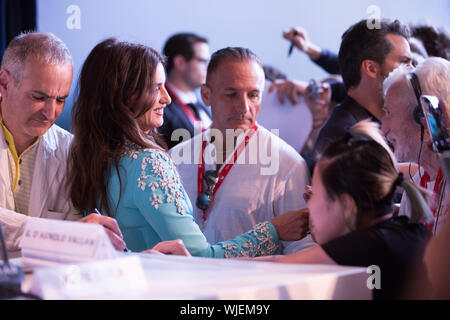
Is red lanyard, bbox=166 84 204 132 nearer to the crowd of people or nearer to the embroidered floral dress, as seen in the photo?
the crowd of people

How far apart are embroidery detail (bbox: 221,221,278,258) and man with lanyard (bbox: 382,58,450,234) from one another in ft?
1.37

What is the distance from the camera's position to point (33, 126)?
190cm

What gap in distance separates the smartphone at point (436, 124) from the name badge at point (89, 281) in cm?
80

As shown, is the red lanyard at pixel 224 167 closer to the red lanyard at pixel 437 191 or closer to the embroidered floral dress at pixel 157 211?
the embroidered floral dress at pixel 157 211

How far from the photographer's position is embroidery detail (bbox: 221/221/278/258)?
1.72 meters

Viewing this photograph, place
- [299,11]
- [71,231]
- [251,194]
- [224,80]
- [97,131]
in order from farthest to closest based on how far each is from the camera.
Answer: [299,11], [224,80], [251,194], [97,131], [71,231]

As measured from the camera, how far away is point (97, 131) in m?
1.76

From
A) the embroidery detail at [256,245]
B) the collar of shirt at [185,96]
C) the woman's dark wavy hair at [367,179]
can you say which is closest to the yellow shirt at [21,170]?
the embroidery detail at [256,245]

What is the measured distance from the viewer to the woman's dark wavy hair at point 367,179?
1.22m

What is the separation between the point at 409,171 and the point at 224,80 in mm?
874

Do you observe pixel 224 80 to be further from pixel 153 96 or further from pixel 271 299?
pixel 271 299

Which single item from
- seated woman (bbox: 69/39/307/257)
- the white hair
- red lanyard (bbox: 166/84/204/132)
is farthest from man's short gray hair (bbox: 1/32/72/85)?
red lanyard (bbox: 166/84/204/132)

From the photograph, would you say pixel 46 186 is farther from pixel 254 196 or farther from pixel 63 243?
pixel 63 243

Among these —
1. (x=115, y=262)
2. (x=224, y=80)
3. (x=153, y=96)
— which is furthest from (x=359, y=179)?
(x=224, y=80)
